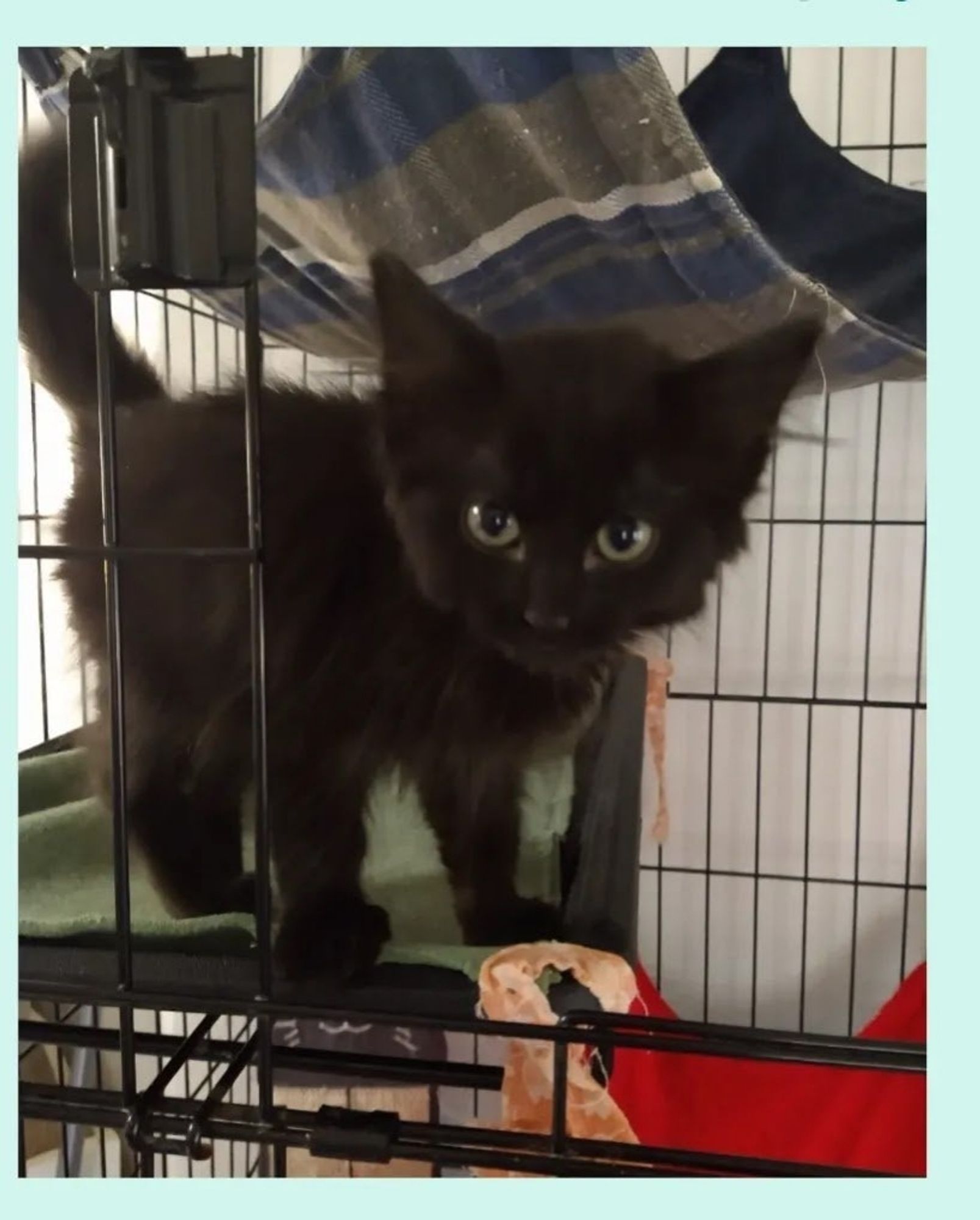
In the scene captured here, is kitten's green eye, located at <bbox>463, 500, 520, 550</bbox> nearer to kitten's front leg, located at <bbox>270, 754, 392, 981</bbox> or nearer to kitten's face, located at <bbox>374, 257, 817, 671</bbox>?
kitten's face, located at <bbox>374, 257, 817, 671</bbox>

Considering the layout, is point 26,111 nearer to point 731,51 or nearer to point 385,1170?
point 731,51

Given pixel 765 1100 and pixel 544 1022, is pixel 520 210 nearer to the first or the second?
pixel 544 1022

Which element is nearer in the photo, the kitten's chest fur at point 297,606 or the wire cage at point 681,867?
the wire cage at point 681,867

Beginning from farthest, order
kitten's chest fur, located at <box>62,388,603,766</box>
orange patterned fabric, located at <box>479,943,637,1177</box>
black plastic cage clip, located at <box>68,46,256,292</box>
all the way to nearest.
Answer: kitten's chest fur, located at <box>62,388,603,766</box> → orange patterned fabric, located at <box>479,943,637,1177</box> → black plastic cage clip, located at <box>68,46,256,292</box>

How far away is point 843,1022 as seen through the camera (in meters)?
1.34

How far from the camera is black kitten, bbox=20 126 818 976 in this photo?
2.34 ft

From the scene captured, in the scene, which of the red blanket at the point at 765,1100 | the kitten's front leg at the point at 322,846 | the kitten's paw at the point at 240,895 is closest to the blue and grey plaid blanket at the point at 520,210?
the kitten's front leg at the point at 322,846

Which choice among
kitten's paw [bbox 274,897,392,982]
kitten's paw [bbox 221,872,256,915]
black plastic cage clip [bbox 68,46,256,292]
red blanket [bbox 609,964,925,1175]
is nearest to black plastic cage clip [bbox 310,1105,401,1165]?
kitten's paw [bbox 274,897,392,982]

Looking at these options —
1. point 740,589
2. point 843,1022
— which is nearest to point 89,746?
point 740,589

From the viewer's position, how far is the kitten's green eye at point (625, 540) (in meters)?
0.72

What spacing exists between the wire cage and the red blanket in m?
0.15

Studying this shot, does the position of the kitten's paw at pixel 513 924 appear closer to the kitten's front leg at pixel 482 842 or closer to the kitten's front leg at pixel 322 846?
the kitten's front leg at pixel 482 842

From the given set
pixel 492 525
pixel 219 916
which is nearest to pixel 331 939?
pixel 219 916

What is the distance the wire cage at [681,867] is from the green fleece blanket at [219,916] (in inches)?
1.2
